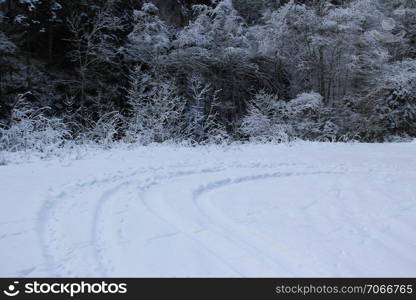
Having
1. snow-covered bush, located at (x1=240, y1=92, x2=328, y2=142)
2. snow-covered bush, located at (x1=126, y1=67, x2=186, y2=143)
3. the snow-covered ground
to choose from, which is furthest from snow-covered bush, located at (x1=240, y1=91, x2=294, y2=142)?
the snow-covered ground

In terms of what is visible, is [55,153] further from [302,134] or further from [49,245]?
[302,134]

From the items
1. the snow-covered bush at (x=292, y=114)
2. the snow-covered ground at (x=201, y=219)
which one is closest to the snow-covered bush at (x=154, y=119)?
the snow-covered ground at (x=201, y=219)

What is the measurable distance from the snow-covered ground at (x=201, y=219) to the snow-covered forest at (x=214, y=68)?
3660mm

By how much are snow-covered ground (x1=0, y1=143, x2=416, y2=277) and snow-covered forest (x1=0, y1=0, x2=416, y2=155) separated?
12.0ft

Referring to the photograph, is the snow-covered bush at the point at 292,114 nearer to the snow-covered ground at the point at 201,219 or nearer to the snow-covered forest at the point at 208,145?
the snow-covered forest at the point at 208,145

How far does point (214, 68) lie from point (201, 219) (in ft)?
35.0

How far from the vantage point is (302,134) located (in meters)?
13.1

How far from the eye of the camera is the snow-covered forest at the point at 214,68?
10.1 meters

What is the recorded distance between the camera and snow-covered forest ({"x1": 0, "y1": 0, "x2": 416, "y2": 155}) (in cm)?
1014

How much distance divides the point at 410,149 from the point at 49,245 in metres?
8.50

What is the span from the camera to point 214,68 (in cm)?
1332

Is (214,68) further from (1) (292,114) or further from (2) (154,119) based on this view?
(2) (154,119)

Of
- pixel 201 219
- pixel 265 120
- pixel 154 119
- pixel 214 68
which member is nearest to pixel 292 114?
pixel 265 120

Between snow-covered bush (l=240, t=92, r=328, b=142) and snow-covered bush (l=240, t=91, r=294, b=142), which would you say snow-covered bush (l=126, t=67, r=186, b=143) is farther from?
snow-covered bush (l=240, t=92, r=328, b=142)
